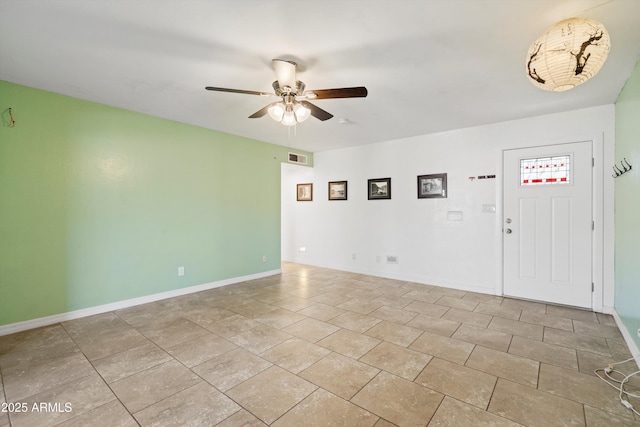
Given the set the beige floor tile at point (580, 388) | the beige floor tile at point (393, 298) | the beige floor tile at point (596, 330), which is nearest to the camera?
the beige floor tile at point (580, 388)

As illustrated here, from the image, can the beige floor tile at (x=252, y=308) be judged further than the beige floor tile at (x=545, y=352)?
Yes

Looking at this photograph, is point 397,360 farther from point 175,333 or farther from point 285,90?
point 285,90

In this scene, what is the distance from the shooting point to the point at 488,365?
7.54ft

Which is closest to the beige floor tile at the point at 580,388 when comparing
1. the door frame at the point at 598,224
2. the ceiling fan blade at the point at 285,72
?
the door frame at the point at 598,224

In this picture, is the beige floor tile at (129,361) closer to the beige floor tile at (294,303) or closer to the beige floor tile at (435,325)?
the beige floor tile at (294,303)

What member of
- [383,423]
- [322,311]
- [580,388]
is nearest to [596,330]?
[580,388]

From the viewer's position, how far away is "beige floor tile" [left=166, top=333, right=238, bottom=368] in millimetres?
2412

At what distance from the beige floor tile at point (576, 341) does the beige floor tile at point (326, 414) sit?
2.20 meters

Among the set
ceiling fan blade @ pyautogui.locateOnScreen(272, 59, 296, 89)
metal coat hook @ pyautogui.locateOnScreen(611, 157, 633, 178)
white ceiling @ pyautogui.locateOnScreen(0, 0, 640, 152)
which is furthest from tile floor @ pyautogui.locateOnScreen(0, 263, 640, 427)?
white ceiling @ pyautogui.locateOnScreen(0, 0, 640, 152)

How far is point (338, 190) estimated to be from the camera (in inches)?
237

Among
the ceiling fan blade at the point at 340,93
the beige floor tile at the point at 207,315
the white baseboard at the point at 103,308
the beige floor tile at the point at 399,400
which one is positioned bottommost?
the beige floor tile at the point at 399,400

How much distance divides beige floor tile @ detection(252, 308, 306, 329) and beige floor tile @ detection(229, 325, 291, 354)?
4.9 inches

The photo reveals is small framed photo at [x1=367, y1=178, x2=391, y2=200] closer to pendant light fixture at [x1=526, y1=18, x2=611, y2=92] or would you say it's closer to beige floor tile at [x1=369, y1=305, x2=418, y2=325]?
beige floor tile at [x1=369, y1=305, x2=418, y2=325]

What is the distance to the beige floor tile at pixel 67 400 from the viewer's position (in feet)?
5.61
